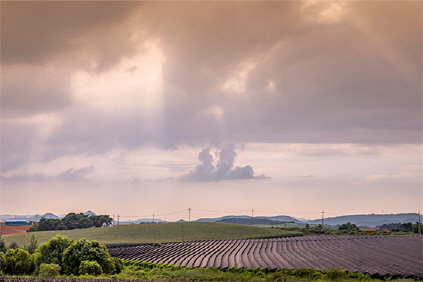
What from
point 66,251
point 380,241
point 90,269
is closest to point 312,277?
point 90,269

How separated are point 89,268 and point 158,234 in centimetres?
11966

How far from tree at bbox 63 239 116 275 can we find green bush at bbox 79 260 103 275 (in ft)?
5.73

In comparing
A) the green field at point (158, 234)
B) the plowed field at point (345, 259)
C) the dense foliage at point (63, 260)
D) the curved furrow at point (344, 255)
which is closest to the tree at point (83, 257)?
the dense foliage at point (63, 260)

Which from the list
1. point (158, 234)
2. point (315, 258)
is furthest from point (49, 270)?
point (158, 234)

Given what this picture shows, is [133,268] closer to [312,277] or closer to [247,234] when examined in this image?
[312,277]

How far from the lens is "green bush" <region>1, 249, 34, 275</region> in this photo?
72.3 meters

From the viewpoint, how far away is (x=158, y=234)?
17975cm

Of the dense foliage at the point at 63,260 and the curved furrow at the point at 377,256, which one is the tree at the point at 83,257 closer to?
the dense foliage at the point at 63,260

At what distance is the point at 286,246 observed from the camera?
105 m

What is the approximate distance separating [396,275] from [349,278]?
653 cm

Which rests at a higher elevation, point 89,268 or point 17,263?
point 89,268

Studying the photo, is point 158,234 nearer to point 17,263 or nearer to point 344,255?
point 17,263

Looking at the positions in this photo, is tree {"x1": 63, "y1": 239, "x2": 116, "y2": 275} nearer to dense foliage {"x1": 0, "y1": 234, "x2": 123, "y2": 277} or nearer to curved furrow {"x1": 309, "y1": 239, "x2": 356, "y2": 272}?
dense foliage {"x1": 0, "y1": 234, "x2": 123, "y2": 277}

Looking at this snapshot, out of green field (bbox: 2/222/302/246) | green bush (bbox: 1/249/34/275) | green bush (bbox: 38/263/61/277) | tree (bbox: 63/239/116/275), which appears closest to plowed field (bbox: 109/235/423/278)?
tree (bbox: 63/239/116/275)
